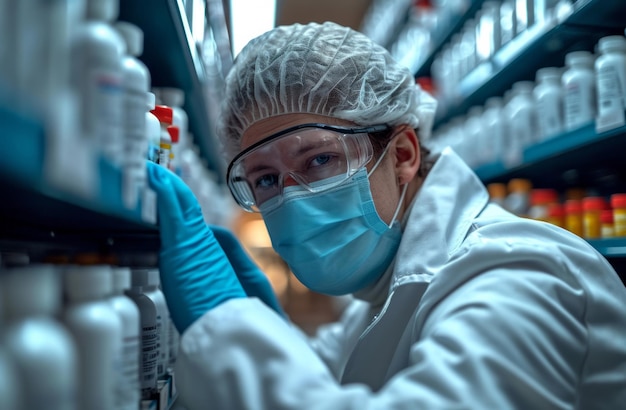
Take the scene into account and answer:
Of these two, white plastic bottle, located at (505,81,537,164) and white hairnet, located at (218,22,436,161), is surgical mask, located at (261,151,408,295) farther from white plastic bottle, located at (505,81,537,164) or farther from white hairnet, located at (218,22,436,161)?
white plastic bottle, located at (505,81,537,164)

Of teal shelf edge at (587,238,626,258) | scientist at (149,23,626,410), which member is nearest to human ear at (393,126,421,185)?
scientist at (149,23,626,410)

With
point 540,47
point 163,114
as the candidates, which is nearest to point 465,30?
point 540,47

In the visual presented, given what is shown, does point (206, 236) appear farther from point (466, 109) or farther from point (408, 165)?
point (466, 109)

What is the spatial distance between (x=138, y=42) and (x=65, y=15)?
401 millimetres

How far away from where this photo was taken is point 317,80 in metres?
1.45

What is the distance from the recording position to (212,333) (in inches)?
38.8

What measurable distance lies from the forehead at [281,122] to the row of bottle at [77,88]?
0.57 m

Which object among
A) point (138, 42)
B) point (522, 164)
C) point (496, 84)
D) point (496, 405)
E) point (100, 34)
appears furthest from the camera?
point (496, 84)

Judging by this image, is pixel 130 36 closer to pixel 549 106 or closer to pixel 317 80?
pixel 317 80

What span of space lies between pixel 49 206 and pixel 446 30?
307 centimetres

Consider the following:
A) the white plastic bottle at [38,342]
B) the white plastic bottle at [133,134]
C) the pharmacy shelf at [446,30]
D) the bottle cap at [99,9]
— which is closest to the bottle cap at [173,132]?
the white plastic bottle at [133,134]

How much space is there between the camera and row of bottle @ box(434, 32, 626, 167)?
5.90ft

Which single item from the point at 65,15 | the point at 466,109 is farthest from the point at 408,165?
the point at 466,109

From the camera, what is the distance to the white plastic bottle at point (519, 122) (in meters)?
2.37
